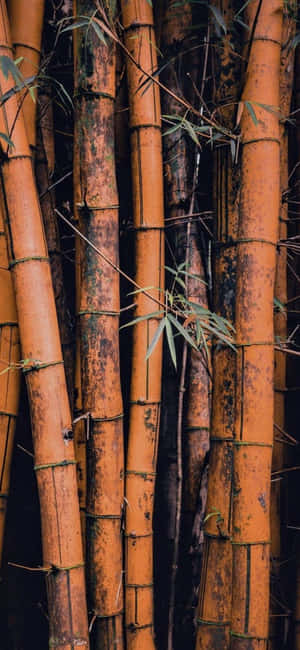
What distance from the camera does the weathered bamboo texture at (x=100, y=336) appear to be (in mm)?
1852

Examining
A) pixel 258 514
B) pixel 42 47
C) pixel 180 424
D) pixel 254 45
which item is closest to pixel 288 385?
pixel 180 424

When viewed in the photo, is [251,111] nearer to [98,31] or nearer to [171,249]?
[98,31]

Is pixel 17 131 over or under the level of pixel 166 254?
over

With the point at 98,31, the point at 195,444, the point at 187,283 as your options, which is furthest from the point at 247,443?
the point at 98,31

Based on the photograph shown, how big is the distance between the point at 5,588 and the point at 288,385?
126 centimetres

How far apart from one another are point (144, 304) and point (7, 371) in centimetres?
49

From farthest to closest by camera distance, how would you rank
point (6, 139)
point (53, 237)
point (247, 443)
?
1. point (53, 237)
2. point (247, 443)
3. point (6, 139)

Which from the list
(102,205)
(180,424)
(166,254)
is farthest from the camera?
(166,254)

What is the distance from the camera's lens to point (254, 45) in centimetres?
180

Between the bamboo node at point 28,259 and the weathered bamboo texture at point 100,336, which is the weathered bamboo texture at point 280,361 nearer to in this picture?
the weathered bamboo texture at point 100,336

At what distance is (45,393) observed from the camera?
5.76 feet

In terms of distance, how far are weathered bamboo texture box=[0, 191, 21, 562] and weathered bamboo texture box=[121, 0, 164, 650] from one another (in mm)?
385

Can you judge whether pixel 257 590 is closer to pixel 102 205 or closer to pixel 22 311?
pixel 22 311

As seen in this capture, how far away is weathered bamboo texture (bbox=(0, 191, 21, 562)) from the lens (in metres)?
1.98
